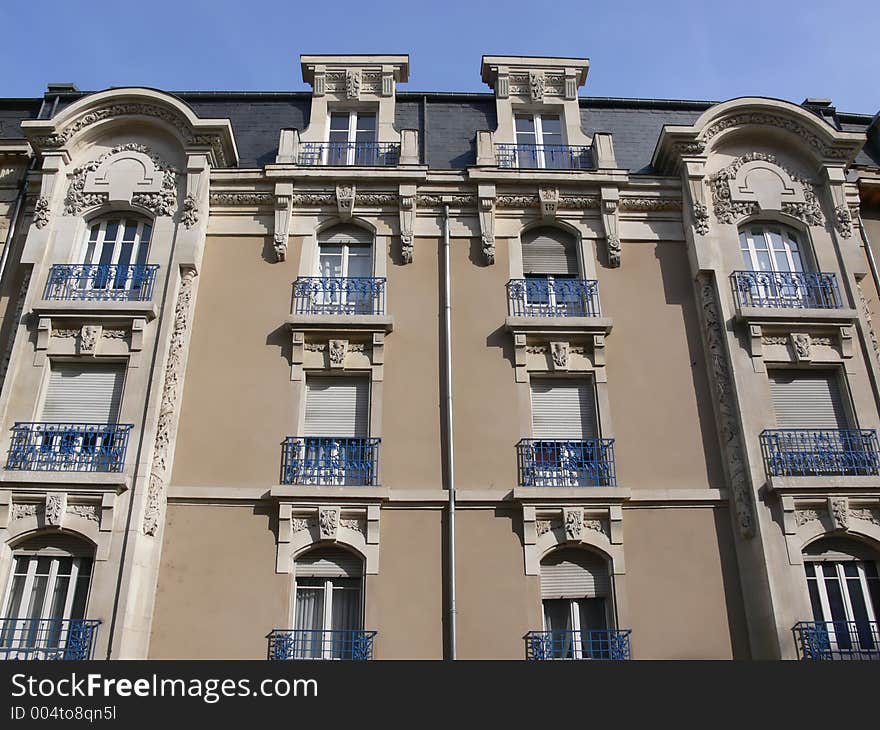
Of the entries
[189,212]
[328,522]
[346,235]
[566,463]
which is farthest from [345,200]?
[566,463]

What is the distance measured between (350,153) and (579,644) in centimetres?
936

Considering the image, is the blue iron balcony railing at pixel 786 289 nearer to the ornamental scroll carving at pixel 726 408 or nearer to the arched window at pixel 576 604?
the ornamental scroll carving at pixel 726 408

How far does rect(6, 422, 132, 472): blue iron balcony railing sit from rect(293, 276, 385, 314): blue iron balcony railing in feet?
11.2

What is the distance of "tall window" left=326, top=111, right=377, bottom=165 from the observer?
48.9 ft

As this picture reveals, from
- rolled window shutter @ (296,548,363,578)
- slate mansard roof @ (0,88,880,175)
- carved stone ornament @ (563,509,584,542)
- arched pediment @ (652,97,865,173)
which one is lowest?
rolled window shutter @ (296,548,363,578)

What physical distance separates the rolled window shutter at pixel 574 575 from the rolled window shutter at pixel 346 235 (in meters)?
6.30

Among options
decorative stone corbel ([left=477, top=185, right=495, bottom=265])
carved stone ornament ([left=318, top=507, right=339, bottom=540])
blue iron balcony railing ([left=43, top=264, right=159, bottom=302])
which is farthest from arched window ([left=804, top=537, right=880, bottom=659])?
blue iron balcony railing ([left=43, top=264, right=159, bottom=302])

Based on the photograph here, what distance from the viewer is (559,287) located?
1366cm

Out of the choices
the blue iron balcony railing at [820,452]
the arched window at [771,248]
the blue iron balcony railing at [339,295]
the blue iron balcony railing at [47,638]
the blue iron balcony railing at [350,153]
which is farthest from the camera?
the blue iron balcony railing at [350,153]

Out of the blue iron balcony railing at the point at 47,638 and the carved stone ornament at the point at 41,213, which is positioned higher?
the carved stone ornament at the point at 41,213

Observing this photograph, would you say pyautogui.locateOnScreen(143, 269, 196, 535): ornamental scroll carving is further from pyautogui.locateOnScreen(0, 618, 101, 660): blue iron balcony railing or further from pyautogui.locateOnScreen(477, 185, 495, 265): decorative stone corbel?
pyautogui.locateOnScreen(477, 185, 495, 265): decorative stone corbel

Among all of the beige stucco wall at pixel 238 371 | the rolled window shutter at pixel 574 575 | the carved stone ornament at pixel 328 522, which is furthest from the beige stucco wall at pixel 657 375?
the beige stucco wall at pixel 238 371

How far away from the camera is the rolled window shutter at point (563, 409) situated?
12.5 meters

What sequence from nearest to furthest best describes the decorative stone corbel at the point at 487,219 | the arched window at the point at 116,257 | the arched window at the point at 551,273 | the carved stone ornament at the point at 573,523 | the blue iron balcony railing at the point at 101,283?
the carved stone ornament at the point at 573,523
the blue iron balcony railing at the point at 101,283
the arched window at the point at 116,257
the arched window at the point at 551,273
the decorative stone corbel at the point at 487,219
